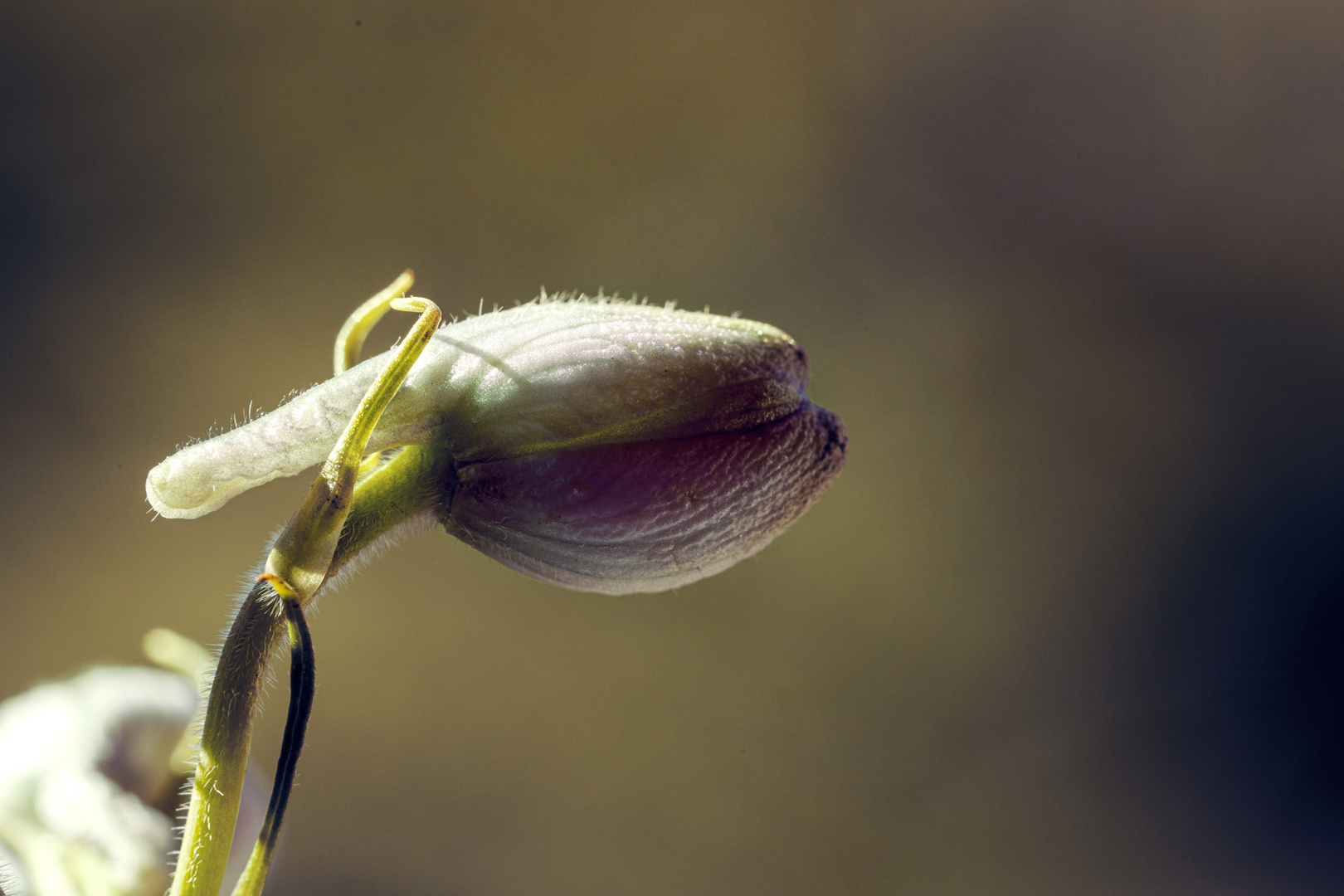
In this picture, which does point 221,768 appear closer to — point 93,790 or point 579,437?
point 579,437

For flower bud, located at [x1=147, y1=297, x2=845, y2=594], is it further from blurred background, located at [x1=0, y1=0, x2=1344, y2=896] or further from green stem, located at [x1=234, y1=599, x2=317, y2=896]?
blurred background, located at [x1=0, y1=0, x2=1344, y2=896]

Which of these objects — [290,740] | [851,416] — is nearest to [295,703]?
[290,740]

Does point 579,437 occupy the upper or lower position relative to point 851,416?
lower

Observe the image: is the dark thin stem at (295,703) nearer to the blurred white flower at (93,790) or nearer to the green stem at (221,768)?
the green stem at (221,768)

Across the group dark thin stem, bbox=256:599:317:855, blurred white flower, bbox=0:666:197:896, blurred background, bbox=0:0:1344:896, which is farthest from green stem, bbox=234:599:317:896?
blurred background, bbox=0:0:1344:896

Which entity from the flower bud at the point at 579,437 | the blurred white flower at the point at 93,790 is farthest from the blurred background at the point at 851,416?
the flower bud at the point at 579,437

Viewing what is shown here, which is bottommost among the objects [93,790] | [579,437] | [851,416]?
[93,790]
